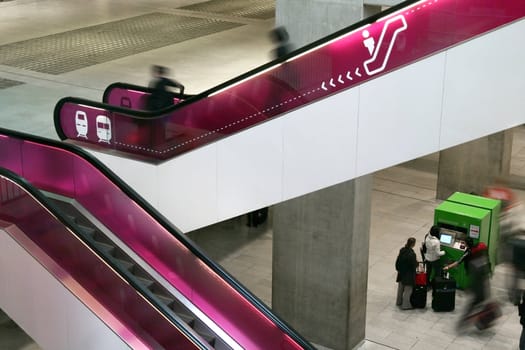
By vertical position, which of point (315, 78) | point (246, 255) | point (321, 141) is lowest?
point (246, 255)

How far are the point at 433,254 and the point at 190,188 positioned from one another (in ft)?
17.2

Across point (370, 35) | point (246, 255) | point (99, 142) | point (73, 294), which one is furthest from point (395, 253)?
point (73, 294)

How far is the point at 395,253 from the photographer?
15.9 m

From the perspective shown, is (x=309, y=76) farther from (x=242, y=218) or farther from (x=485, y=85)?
(x=242, y=218)

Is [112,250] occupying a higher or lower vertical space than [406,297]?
higher

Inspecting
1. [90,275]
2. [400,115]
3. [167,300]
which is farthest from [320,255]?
[90,275]

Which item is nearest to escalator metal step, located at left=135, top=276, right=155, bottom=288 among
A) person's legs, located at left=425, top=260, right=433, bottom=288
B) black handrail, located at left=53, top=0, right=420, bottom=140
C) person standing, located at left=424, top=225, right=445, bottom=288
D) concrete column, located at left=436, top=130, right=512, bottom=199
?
black handrail, located at left=53, top=0, right=420, bottom=140

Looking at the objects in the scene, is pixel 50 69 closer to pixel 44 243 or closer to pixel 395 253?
pixel 395 253

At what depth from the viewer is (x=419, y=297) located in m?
14.0

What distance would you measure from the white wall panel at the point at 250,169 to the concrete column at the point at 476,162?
8.88m

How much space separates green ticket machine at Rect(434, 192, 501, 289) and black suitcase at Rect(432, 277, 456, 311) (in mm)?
600

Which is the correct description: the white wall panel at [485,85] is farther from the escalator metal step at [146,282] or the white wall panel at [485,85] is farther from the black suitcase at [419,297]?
the black suitcase at [419,297]

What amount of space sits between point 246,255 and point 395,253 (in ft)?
8.77

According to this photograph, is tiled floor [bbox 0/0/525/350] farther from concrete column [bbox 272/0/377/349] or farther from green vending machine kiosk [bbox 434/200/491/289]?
concrete column [bbox 272/0/377/349]
